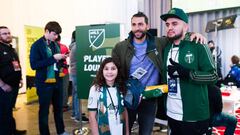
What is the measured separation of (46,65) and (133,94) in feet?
4.33

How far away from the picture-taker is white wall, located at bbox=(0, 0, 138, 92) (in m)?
7.24

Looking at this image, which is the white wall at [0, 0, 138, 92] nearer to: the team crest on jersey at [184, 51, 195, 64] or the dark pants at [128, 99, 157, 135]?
the dark pants at [128, 99, 157, 135]

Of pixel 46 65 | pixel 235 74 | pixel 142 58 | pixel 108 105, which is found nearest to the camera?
pixel 108 105

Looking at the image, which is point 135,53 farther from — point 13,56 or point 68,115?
point 68,115

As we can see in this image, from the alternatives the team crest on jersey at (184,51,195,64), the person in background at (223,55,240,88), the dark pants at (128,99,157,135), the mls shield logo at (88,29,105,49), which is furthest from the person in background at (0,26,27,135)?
the person in background at (223,55,240,88)

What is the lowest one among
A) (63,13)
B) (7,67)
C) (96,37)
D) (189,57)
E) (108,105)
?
(108,105)

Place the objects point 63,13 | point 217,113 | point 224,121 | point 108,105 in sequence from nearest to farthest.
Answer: point 108,105 → point 217,113 → point 224,121 → point 63,13

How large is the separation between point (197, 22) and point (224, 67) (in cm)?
146

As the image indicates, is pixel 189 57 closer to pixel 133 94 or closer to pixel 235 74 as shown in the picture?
pixel 133 94

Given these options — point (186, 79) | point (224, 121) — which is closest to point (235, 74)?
point (224, 121)

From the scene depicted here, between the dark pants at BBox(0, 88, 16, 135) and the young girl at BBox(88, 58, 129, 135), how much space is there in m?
1.52

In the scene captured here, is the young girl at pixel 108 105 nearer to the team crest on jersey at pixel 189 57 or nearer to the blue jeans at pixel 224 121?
the team crest on jersey at pixel 189 57

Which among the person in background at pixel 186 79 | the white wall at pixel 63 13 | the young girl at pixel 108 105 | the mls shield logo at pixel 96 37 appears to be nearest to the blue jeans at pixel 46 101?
the mls shield logo at pixel 96 37

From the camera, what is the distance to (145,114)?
7.96ft
